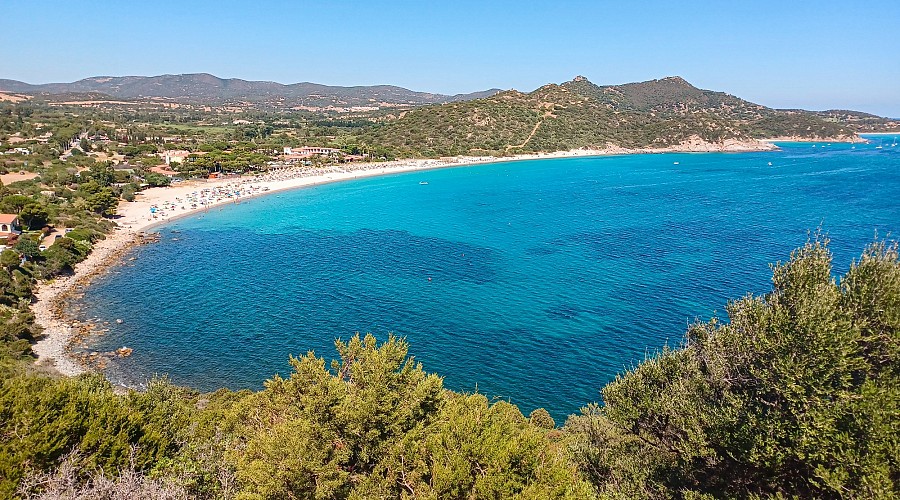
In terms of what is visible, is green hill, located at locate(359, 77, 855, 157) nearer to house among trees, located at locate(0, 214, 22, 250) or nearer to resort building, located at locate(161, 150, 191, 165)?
resort building, located at locate(161, 150, 191, 165)

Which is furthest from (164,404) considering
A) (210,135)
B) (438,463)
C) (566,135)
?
(566,135)

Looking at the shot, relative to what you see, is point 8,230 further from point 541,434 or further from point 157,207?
point 541,434

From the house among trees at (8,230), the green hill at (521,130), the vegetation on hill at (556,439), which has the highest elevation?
the green hill at (521,130)

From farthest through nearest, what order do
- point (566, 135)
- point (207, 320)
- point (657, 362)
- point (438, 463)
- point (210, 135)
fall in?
point (566, 135)
point (210, 135)
point (207, 320)
point (657, 362)
point (438, 463)

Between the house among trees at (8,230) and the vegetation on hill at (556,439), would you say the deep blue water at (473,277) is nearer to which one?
the house among trees at (8,230)

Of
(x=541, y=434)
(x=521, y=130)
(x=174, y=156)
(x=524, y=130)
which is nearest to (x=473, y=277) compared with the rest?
(x=541, y=434)

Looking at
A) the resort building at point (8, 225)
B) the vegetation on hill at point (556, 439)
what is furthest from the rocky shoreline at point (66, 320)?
the vegetation on hill at point (556, 439)

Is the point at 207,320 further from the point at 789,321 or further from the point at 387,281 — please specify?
the point at 789,321
